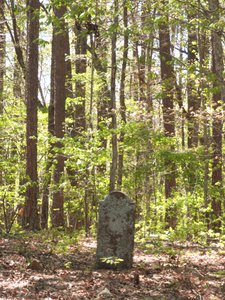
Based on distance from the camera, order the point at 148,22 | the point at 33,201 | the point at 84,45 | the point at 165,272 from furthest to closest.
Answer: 1. the point at 84,45
2. the point at 33,201
3. the point at 148,22
4. the point at 165,272

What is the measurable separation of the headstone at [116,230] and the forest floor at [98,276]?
0.80ft

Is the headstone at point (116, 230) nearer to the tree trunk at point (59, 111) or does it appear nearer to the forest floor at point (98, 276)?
the forest floor at point (98, 276)

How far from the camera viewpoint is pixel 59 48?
1543cm

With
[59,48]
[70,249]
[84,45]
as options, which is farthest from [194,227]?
[84,45]

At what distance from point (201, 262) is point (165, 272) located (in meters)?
1.50

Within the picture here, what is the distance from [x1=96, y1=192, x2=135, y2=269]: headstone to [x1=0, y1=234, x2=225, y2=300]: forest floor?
0.24 m

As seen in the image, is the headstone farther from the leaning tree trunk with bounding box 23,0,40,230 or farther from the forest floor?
the leaning tree trunk with bounding box 23,0,40,230

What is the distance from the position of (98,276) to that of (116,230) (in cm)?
95

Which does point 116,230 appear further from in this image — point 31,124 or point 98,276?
point 31,124

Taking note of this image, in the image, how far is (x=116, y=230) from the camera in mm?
7672

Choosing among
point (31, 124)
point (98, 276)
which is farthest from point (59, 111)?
point (98, 276)

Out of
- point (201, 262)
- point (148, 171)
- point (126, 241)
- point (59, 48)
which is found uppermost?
point (59, 48)

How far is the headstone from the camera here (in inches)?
301

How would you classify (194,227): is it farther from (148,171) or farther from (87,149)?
(87,149)
